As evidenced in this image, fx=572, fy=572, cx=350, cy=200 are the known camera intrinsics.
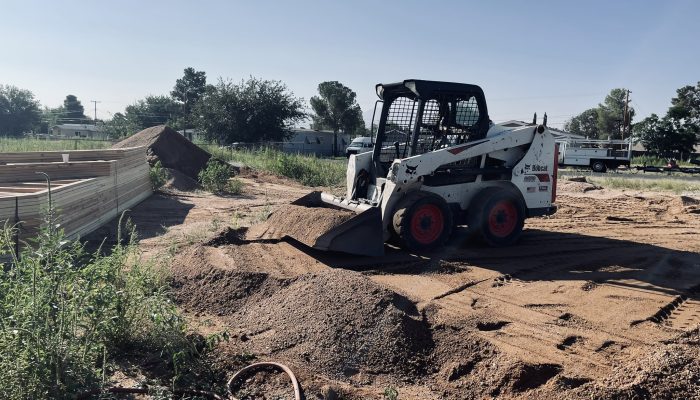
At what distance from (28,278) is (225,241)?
4.46 metres

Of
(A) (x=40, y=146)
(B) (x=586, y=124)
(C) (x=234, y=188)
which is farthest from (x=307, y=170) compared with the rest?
(B) (x=586, y=124)

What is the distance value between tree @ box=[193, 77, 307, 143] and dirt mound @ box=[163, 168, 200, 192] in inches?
928

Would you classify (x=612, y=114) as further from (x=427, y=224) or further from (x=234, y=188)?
(x=427, y=224)

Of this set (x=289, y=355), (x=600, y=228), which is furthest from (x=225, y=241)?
(x=600, y=228)

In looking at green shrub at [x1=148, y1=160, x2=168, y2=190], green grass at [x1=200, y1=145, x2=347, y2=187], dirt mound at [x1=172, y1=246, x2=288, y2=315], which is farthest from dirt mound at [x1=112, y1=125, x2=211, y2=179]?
dirt mound at [x1=172, y1=246, x2=288, y2=315]

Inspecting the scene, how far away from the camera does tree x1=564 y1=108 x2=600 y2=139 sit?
73.7 metres

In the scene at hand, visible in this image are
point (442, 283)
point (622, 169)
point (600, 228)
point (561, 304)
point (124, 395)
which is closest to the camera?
point (124, 395)

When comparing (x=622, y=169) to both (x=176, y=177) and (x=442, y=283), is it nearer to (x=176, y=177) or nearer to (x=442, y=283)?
(x=176, y=177)

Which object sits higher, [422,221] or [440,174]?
[440,174]

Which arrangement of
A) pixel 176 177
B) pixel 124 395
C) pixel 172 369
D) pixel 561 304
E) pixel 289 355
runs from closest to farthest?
pixel 124 395
pixel 172 369
pixel 289 355
pixel 561 304
pixel 176 177

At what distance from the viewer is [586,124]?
7569 centimetres

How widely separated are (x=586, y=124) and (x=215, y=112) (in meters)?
53.7

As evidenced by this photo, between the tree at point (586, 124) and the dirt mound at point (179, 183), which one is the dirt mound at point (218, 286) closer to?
the dirt mound at point (179, 183)

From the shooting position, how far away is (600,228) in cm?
1125
